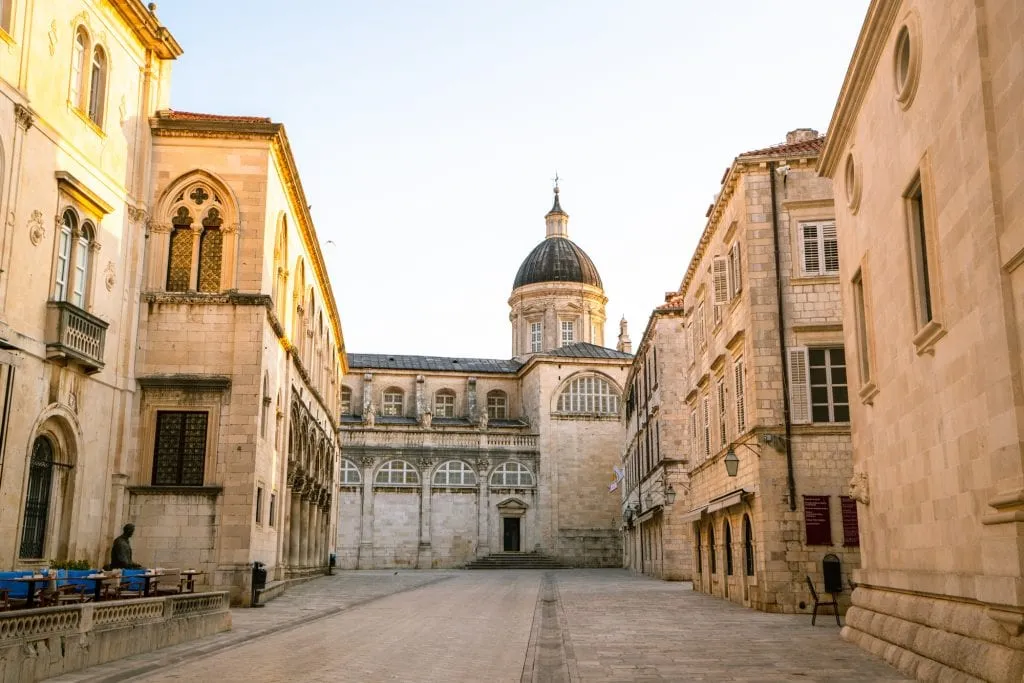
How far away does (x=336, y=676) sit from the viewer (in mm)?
11812

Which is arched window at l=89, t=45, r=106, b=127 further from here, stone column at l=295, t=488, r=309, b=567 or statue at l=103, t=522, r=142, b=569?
stone column at l=295, t=488, r=309, b=567

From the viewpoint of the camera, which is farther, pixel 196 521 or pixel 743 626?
pixel 196 521

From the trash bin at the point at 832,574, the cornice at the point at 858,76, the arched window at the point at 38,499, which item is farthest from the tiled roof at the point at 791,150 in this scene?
the arched window at the point at 38,499

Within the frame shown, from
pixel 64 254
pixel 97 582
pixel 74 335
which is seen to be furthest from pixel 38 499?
pixel 97 582

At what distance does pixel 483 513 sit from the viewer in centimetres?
6322

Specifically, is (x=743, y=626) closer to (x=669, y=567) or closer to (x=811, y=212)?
(x=811, y=212)

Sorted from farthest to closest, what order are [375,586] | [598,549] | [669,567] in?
[598,549] → [669,567] → [375,586]

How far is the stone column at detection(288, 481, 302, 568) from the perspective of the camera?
113 feet

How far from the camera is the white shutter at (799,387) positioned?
72.9ft

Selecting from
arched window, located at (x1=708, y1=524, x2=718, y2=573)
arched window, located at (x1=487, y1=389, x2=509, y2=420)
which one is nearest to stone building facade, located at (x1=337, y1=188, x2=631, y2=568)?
arched window, located at (x1=487, y1=389, x2=509, y2=420)

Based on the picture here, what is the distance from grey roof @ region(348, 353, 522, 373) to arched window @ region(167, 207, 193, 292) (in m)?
46.8

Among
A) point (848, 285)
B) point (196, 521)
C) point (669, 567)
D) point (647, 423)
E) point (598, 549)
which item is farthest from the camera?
point (598, 549)

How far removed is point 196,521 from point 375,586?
14.5 m

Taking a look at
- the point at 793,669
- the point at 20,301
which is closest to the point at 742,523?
the point at 793,669
